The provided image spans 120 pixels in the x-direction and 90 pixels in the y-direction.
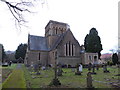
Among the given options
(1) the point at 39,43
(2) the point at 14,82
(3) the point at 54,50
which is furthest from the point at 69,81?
(1) the point at 39,43

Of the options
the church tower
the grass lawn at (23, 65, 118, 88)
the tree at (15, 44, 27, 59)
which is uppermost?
the church tower

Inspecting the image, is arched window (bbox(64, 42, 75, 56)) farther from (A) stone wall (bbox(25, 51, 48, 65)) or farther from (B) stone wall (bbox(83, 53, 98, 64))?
(A) stone wall (bbox(25, 51, 48, 65))

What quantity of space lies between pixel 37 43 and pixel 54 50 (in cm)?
681

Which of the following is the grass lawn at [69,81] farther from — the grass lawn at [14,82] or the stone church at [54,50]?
the stone church at [54,50]

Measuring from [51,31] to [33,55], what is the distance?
9291 millimetres

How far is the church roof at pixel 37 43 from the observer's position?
31.9 m

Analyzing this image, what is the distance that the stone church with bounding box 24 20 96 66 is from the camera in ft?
95.4

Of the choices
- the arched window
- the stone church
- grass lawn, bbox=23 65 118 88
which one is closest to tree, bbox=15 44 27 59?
the stone church

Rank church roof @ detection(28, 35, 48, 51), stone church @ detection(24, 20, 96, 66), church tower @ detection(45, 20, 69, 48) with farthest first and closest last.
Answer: church tower @ detection(45, 20, 69, 48)
church roof @ detection(28, 35, 48, 51)
stone church @ detection(24, 20, 96, 66)

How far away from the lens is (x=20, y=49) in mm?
60156

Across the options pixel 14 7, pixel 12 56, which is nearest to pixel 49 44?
pixel 14 7

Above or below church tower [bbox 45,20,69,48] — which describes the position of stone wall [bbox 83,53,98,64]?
below

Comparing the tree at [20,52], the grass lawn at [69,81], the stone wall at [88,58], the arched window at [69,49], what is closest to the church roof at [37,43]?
the arched window at [69,49]

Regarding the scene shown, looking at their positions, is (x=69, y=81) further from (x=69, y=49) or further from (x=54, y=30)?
(x=54, y=30)
